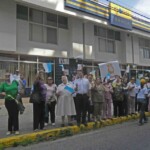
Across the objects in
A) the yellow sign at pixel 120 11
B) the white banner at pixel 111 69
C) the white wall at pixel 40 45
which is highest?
the yellow sign at pixel 120 11

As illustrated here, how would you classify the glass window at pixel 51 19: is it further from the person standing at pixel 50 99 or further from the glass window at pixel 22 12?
the person standing at pixel 50 99

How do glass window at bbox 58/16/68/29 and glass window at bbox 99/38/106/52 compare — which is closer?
glass window at bbox 58/16/68/29

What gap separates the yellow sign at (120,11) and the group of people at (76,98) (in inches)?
440

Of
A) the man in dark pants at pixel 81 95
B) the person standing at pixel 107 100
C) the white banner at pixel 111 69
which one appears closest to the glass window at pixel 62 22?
the white banner at pixel 111 69

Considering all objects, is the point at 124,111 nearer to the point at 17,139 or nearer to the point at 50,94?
the point at 50,94

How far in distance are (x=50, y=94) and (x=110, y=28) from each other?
51.2 ft

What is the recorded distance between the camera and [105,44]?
26469mm

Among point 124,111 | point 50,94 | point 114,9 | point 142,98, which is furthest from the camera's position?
point 114,9

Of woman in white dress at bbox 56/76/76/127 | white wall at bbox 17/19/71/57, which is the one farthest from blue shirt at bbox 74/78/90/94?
white wall at bbox 17/19/71/57

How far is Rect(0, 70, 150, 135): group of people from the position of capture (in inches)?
402

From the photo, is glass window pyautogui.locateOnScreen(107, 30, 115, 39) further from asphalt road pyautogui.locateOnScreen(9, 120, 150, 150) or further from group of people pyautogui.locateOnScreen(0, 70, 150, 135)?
asphalt road pyautogui.locateOnScreen(9, 120, 150, 150)

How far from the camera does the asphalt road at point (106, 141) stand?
8.73 m

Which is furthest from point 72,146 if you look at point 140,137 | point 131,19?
point 131,19

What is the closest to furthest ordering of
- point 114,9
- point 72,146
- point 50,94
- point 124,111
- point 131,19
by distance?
point 72,146
point 50,94
point 124,111
point 114,9
point 131,19
